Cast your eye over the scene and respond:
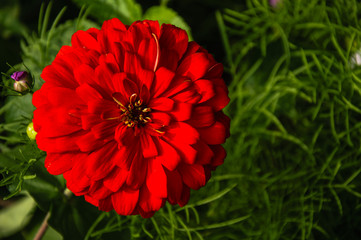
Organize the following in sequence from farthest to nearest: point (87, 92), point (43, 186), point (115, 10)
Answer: point (115, 10)
point (43, 186)
point (87, 92)

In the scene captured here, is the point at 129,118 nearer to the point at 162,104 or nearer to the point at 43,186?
the point at 162,104

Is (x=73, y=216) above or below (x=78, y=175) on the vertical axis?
below

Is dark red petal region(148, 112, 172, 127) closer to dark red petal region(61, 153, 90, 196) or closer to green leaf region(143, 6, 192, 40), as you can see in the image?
dark red petal region(61, 153, 90, 196)

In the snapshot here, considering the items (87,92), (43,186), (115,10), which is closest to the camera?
(87,92)

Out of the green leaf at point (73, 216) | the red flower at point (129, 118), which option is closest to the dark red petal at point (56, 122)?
the red flower at point (129, 118)

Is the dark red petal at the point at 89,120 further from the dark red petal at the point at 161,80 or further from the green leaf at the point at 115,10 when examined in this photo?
the green leaf at the point at 115,10

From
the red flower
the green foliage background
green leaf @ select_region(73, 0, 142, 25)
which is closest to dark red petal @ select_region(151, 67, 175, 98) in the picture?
the red flower

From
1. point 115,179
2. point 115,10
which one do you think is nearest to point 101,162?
point 115,179

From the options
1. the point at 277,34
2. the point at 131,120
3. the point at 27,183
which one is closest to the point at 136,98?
the point at 131,120
